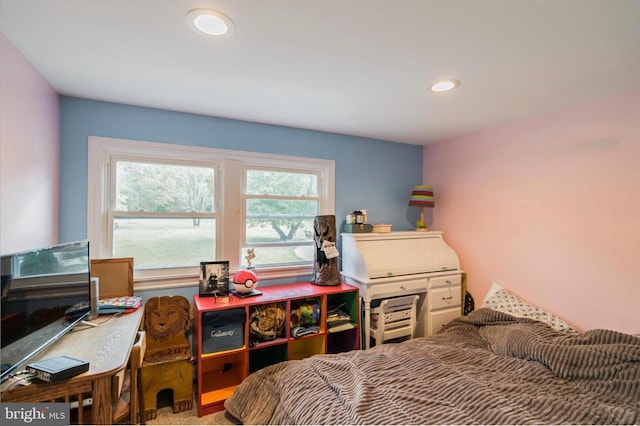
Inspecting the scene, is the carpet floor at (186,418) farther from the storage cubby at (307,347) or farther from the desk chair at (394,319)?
the desk chair at (394,319)

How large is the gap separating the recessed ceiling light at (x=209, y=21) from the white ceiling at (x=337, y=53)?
1.3 inches

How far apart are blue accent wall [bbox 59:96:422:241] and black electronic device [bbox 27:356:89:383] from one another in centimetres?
118

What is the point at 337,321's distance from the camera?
96.9 inches

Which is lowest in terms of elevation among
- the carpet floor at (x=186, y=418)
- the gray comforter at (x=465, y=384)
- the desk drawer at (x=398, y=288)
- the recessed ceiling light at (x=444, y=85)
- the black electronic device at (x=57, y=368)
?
the carpet floor at (x=186, y=418)

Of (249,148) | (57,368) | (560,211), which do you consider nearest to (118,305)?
(57,368)

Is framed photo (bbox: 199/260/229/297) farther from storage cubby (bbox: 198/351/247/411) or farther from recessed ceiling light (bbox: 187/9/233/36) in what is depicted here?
recessed ceiling light (bbox: 187/9/233/36)

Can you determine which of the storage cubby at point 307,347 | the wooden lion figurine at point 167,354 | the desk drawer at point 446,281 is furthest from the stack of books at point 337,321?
the wooden lion figurine at point 167,354

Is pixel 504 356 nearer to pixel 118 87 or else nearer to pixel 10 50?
pixel 118 87

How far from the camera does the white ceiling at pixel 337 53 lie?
3.78 feet

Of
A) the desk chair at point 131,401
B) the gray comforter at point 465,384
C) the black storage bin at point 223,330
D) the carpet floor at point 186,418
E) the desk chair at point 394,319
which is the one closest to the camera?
the gray comforter at point 465,384

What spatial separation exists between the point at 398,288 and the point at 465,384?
42.3 inches

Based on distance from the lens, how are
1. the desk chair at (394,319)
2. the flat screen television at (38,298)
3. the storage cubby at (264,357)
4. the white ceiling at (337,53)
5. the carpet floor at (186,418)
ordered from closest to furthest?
1. the flat screen television at (38,298)
2. the white ceiling at (337,53)
3. the carpet floor at (186,418)
4. the storage cubby at (264,357)
5. the desk chair at (394,319)

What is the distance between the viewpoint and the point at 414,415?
4.20ft

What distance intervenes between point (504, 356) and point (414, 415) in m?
0.98
